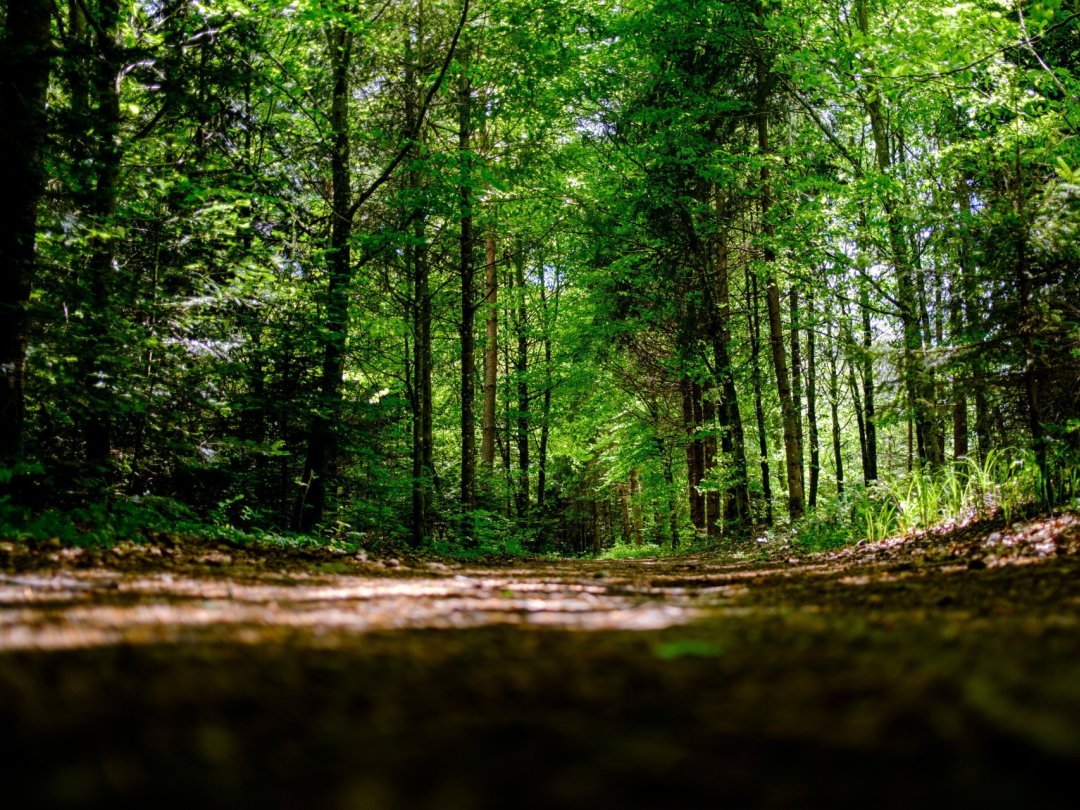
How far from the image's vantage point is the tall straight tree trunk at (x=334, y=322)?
927 centimetres

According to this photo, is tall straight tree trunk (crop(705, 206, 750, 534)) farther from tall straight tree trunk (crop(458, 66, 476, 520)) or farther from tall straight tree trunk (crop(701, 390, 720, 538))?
tall straight tree trunk (crop(458, 66, 476, 520))

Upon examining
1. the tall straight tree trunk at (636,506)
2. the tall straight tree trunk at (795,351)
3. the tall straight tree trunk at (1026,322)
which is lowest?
the tall straight tree trunk at (636,506)

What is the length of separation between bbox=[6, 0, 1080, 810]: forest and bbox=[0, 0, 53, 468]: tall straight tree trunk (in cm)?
3

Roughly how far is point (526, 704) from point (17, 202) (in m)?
6.32

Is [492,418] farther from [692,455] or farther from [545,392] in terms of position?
[692,455]

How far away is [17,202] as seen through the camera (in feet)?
17.6

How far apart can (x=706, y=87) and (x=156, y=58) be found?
1101cm

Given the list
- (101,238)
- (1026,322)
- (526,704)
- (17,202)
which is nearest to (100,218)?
(101,238)

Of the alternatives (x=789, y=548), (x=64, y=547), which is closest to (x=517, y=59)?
(x=789, y=548)

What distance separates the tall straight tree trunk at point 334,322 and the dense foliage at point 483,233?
0.06 m

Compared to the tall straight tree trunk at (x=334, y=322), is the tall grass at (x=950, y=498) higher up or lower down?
lower down

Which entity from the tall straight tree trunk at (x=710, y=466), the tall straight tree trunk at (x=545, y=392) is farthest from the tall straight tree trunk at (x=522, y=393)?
the tall straight tree trunk at (x=710, y=466)

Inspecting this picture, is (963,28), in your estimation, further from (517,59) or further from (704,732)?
(704,732)

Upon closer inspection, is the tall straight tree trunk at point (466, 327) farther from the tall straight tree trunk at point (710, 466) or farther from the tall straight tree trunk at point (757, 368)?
the tall straight tree trunk at point (710, 466)
